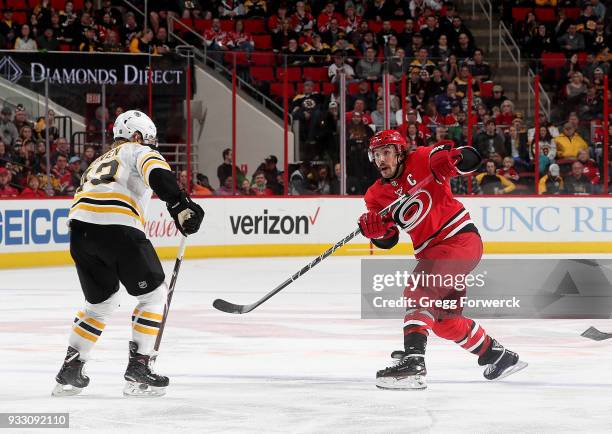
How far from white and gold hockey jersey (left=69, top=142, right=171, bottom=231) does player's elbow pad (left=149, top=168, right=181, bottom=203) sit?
0.07 m

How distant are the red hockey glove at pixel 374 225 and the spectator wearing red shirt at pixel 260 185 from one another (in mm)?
7587

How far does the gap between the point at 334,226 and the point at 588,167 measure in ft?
9.35

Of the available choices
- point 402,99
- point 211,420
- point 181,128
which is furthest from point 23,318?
point 402,99

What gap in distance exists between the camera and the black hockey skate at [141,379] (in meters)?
5.32

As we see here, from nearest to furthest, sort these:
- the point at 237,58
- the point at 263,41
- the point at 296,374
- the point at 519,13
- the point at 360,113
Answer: the point at 296,374, the point at 360,113, the point at 237,58, the point at 263,41, the point at 519,13

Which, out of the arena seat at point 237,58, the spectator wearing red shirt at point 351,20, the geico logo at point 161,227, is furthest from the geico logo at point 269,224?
the spectator wearing red shirt at point 351,20

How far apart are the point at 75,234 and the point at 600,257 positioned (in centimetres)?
879

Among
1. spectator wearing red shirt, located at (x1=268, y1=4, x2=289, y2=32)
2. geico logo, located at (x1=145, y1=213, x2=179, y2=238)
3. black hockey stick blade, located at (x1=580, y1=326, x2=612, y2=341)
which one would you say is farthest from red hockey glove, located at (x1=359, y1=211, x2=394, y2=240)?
spectator wearing red shirt, located at (x1=268, y1=4, x2=289, y2=32)

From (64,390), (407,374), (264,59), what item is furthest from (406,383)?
(264,59)

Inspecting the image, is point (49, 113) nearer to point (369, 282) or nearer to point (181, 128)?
point (181, 128)

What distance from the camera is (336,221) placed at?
532 inches

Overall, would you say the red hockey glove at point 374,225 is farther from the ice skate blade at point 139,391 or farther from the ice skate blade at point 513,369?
the ice skate blade at point 139,391

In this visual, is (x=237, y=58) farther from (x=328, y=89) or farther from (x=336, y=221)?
(x=336, y=221)

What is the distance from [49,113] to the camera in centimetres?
1193
